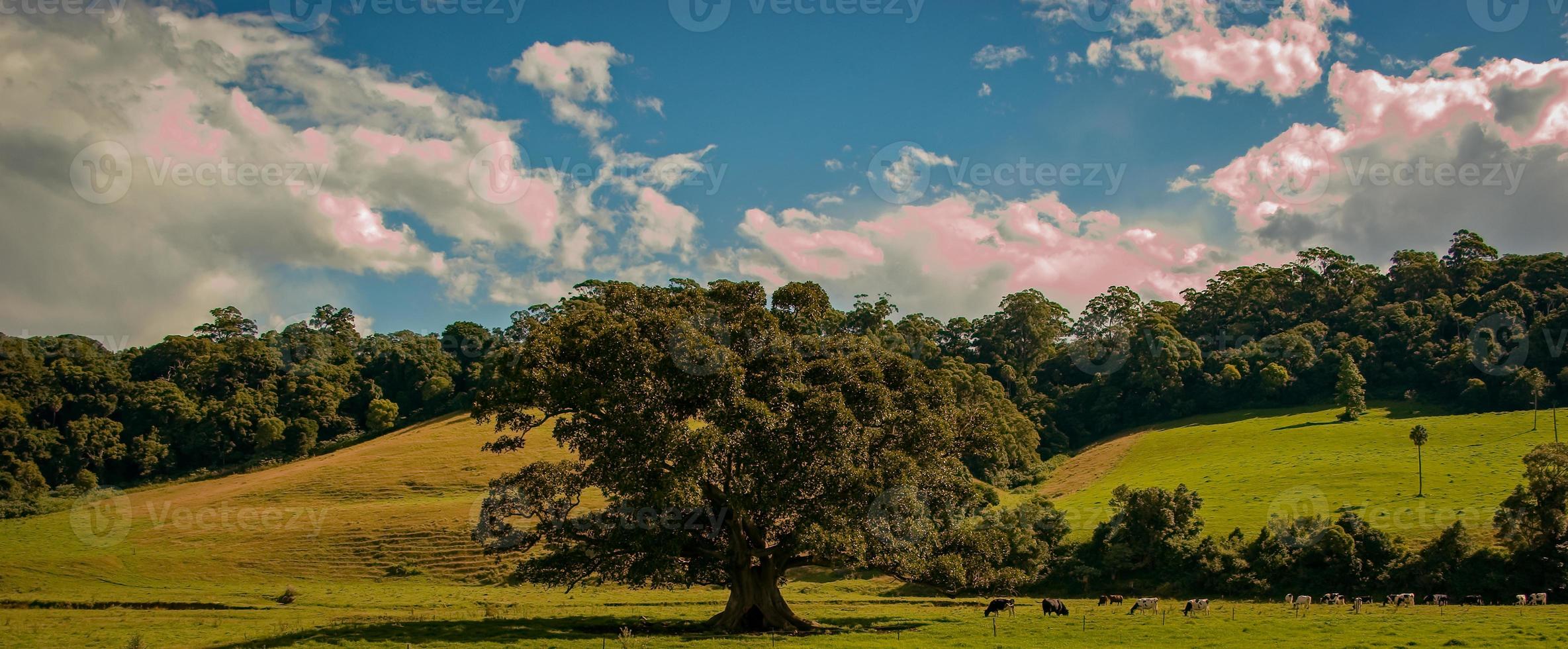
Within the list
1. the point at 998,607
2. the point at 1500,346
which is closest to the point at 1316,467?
the point at 1500,346

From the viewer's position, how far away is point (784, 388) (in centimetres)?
3139

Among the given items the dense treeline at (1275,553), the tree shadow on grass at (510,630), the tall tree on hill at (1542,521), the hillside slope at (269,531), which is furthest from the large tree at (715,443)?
the tall tree on hill at (1542,521)

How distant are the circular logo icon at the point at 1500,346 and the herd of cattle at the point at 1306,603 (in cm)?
7149

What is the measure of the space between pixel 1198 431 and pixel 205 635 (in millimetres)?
101453

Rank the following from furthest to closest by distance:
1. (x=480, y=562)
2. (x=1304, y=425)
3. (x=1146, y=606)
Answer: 1. (x=1304, y=425)
2. (x=480, y=562)
3. (x=1146, y=606)

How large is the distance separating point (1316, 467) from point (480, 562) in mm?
68752

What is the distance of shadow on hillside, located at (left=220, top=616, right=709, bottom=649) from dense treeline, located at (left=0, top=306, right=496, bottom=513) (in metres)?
66.1

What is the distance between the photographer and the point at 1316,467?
78.2m

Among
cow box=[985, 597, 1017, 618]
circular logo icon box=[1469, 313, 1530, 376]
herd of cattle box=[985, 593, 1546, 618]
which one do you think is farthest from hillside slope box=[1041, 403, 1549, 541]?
cow box=[985, 597, 1017, 618]

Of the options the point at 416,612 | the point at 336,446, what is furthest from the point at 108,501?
the point at 416,612

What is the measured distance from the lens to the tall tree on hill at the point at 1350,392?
328 ft

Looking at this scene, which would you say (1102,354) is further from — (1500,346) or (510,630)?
(510,630)

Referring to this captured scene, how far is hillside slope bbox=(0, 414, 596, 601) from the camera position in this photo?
54312mm

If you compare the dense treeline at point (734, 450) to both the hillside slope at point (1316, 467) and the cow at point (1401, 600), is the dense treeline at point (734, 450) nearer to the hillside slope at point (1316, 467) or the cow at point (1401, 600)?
the cow at point (1401, 600)
